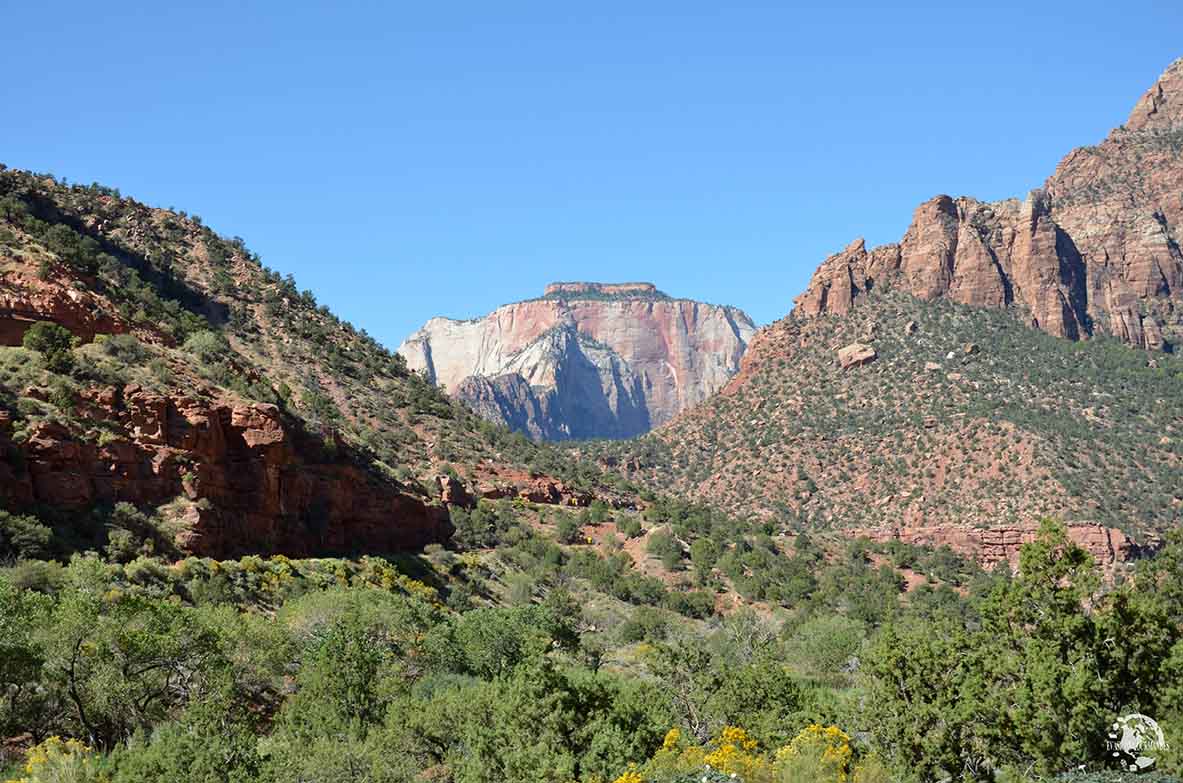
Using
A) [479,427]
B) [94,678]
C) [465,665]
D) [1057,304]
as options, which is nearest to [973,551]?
[479,427]

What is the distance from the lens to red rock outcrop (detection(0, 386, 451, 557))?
41.4 metres

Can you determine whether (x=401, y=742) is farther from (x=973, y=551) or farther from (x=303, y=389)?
(x=973, y=551)

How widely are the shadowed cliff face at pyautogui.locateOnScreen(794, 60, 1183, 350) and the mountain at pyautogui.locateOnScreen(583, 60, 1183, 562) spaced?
0.76 feet

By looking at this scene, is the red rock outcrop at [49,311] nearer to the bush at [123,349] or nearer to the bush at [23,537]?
the bush at [123,349]

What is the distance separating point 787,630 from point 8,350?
38.8 meters

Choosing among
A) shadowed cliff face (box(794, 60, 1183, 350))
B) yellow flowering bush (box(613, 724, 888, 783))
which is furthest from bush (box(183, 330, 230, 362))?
shadowed cliff face (box(794, 60, 1183, 350))

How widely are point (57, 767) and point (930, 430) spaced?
87.5 m

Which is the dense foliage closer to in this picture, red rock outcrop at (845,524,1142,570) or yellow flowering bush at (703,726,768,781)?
yellow flowering bush at (703,726,768,781)

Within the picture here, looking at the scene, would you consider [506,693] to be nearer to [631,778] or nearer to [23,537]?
[631,778]

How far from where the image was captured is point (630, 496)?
3440 inches

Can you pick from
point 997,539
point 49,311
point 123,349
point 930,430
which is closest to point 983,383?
point 930,430

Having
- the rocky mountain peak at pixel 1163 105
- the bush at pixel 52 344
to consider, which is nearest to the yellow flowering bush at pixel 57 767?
the bush at pixel 52 344
